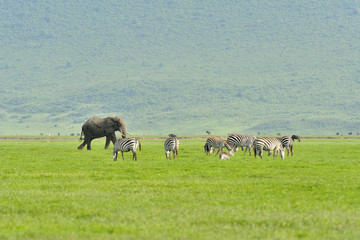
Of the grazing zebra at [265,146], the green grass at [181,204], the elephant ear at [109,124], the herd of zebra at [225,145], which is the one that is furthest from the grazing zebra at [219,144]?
the green grass at [181,204]

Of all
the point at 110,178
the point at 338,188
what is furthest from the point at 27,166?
the point at 338,188

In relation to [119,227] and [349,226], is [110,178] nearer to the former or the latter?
[119,227]

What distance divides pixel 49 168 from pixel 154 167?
5607 mm

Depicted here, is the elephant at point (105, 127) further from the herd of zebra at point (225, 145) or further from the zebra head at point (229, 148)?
the zebra head at point (229, 148)

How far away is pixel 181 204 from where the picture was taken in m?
17.9

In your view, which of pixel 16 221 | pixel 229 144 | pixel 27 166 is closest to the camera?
pixel 16 221

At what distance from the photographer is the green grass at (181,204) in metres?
14.0

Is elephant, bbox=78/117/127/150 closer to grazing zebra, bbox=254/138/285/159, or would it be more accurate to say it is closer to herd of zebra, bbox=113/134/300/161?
herd of zebra, bbox=113/134/300/161

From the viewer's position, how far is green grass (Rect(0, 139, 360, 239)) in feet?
45.9

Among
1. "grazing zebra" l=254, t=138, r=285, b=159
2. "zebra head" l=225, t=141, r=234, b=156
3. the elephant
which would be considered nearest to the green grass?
"grazing zebra" l=254, t=138, r=285, b=159

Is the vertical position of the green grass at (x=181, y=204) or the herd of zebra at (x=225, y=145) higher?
the herd of zebra at (x=225, y=145)

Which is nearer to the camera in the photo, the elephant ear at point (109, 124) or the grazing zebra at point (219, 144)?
the grazing zebra at point (219, 144)

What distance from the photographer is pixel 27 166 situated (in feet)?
112

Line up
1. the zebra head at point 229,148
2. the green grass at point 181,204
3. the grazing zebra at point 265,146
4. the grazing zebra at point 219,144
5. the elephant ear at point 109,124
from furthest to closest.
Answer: the elephant ear at point 109,124
the grazing zebra at point 219,144
the zebra head at point 229,148
the grazing zebra at point 265,146
the green grass at point 181,204
